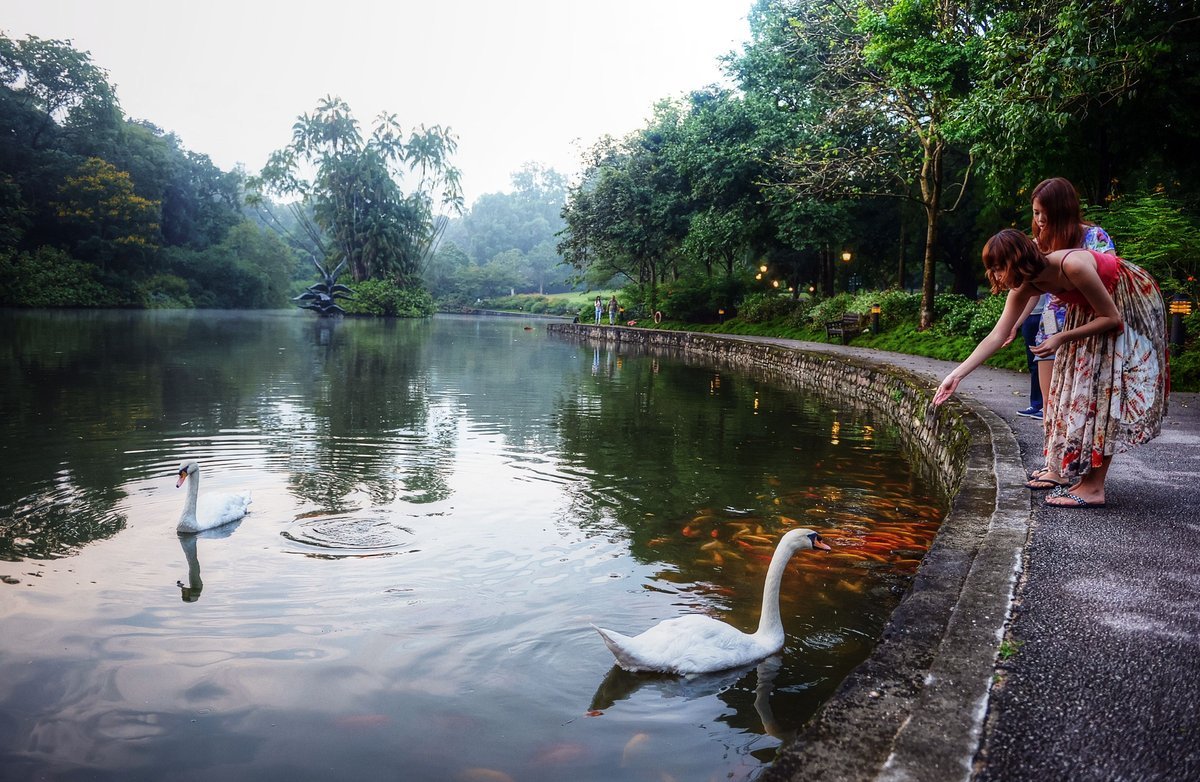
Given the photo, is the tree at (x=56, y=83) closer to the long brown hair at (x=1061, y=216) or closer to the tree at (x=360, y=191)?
the tree at (x=360, y=191)

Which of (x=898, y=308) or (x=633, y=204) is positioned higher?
(x=633, y=204)

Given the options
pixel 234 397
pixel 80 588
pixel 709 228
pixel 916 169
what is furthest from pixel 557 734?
pixel 709 228

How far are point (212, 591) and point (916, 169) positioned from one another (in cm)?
2289

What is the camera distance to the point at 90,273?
50.1 metres

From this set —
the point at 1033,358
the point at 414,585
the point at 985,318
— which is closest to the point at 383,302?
the point at 985,318

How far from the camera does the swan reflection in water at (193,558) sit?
4969mm

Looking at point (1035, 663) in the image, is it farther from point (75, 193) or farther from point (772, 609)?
point (75, 193)

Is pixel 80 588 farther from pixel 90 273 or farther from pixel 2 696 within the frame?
pixel 90 273

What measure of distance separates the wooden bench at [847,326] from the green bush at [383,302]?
39.2 m

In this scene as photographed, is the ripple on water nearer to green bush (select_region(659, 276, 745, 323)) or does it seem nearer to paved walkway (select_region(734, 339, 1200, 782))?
paved walkway (select_region(734, 339, 1200, 782))

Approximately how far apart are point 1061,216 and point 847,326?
65.9 ft

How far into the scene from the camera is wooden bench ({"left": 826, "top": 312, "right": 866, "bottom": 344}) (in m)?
24.0

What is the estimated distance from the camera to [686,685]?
12.5 feet

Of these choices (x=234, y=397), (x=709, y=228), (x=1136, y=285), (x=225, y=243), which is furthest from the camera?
(x=225, y=243)
